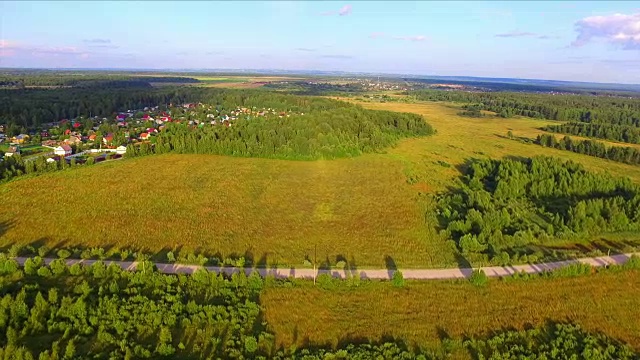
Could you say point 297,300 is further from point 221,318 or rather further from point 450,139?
point 450,139

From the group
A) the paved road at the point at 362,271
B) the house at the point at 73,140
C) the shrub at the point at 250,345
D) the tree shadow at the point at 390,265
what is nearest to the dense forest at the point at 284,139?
the house at the point at 73,140

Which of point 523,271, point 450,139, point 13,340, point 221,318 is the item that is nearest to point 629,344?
point 523,271

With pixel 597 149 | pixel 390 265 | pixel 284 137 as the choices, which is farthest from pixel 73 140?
pixel 597 149

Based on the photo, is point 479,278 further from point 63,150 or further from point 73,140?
point 73,140

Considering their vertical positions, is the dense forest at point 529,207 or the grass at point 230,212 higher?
the dense forest at point 529,207

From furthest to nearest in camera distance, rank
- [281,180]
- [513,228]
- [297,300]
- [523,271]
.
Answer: [281,180]
[513,228]
[523,271]
[297,300]

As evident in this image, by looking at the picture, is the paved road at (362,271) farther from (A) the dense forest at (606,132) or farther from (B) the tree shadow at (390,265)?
(A) the dense forest at (606,132)

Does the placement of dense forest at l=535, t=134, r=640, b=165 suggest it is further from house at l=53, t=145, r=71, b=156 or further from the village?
house at l=53, t=145, r=71, b=156
